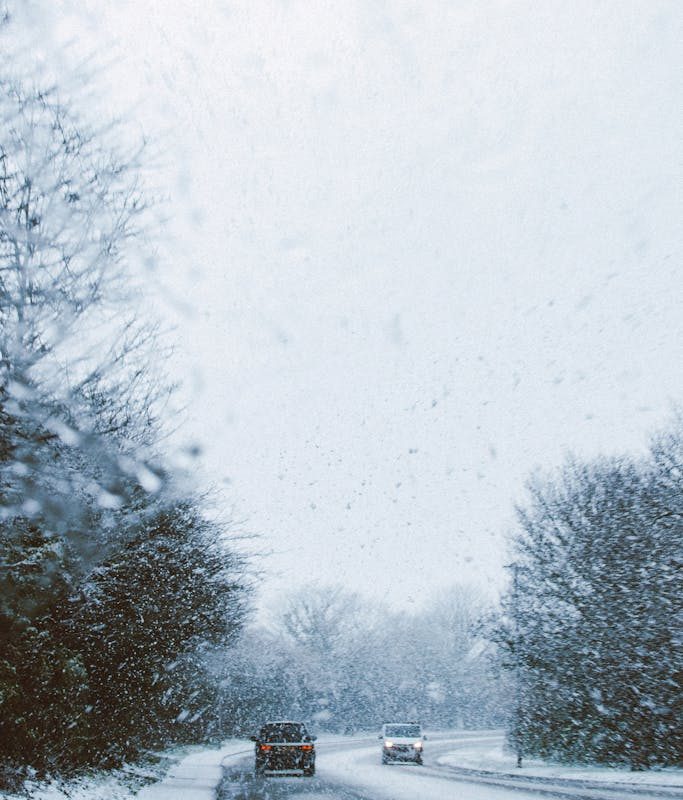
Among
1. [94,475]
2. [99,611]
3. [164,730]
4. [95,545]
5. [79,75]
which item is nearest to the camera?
[79,75]

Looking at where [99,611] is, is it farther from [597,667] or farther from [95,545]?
[597,667]

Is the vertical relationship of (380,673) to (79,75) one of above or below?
above

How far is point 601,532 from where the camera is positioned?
26672 mm

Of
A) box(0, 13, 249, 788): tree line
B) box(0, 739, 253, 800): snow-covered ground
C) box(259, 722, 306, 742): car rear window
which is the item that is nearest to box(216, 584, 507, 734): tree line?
box(259, 722, 306, 742): car rear window

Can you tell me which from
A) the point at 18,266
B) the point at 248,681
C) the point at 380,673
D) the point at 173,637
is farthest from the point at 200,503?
the point at 380,673

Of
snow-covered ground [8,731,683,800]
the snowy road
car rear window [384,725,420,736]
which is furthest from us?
car rear window [384,725,420,736]

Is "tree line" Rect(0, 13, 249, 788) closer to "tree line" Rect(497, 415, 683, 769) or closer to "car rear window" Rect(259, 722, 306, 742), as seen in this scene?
"car rear window" Rect(259, 722, 306, 742)

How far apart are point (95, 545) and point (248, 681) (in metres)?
43.9

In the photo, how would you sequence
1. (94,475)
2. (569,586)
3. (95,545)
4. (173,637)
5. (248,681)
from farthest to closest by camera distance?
(248,681), (569,586), (173,637), (95,545), (94,475)

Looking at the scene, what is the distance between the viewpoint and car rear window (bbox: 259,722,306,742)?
25.3 metres

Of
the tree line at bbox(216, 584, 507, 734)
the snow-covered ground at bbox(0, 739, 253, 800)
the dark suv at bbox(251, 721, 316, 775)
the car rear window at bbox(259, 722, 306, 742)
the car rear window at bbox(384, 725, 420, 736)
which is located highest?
the tree line at bbox(216, 584, 507, 734)

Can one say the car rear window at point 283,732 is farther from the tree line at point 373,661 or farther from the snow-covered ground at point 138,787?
the tree line at point 373,661

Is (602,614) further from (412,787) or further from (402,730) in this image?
(402,730)

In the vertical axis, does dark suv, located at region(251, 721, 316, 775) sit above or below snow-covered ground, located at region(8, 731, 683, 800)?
above
